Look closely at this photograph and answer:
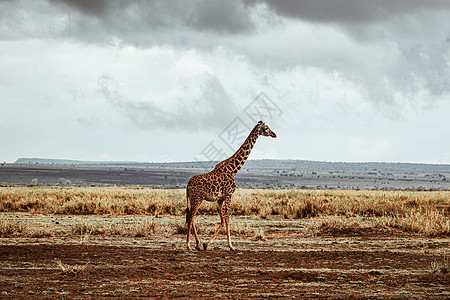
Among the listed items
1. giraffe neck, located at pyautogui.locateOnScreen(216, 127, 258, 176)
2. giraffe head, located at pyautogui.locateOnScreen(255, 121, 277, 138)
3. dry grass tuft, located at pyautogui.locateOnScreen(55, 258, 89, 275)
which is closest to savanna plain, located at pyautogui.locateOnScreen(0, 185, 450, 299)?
dry grass tuft, located at pyautogui.locateOnScreen(55, 258, 89, 275)

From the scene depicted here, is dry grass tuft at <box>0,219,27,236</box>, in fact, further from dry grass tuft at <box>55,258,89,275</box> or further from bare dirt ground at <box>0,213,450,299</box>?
dry grass tuft at <box>55,258,89,275</box>

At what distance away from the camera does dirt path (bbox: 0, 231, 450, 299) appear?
35.0 feet

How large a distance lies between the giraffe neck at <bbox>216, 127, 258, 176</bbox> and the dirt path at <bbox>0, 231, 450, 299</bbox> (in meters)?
2.08

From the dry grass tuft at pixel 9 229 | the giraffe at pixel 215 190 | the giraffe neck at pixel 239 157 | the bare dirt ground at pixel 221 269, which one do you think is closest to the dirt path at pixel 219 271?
the bare dirt ground at pixel 221 269

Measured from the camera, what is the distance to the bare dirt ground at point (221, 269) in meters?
10.7

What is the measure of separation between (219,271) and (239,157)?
4.44 m

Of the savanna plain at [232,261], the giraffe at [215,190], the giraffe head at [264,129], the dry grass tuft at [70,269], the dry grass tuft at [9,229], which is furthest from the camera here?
the dry grass tuft at [9,229]

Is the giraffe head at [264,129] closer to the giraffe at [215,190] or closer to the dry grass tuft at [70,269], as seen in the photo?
the giraffe at [215,190]

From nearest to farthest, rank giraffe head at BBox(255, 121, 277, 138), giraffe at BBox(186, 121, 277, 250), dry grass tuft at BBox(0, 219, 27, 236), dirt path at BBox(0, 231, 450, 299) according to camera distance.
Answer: dirt path at BBox(0, 231, 450, 299) → giraffe at BBox(186, 121, 277, 250) → giraffe head at BBox(255, 121, 277, 138) → dry grass tuft at BBox(0, 219, 27, 236)

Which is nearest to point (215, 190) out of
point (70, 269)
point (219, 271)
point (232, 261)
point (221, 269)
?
point (232, 261)

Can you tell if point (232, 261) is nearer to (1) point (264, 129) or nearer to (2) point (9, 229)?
(1) point (264, 129)

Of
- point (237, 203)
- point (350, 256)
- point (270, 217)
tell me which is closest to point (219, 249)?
point (350, 256)

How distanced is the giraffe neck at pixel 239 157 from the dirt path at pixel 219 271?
208cm

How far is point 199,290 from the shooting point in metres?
10.8
